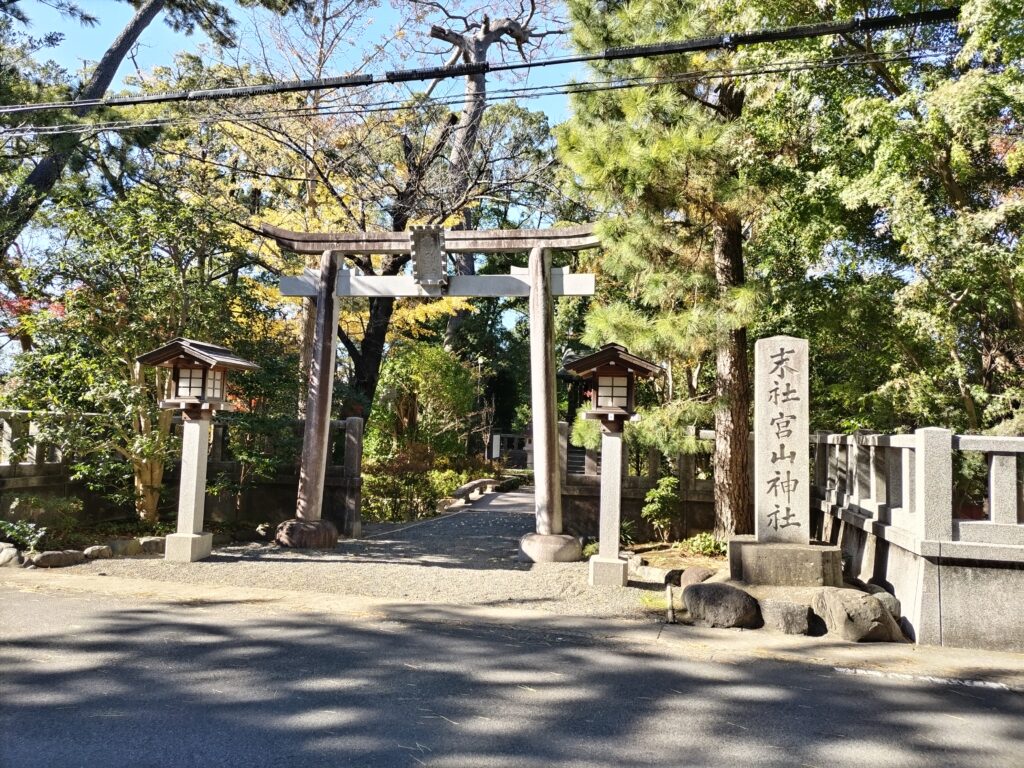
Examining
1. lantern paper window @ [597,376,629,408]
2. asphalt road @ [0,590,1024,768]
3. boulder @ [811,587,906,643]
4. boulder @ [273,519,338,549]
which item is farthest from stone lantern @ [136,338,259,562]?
boulder @ [811,587,906,643]

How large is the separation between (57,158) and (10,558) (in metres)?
6.98

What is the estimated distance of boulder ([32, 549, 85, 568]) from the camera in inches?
317

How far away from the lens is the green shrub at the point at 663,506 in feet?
34.7

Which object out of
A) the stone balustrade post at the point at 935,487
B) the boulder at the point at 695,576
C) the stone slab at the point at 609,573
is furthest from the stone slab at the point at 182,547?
the stone balustrade post at the point at 935,487

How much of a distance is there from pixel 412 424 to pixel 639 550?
11.6m

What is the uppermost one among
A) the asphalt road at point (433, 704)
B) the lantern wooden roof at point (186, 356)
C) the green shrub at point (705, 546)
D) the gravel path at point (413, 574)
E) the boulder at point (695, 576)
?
the lantern wooden roof at point (186, 356)

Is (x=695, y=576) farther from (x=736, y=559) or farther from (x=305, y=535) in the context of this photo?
(x=305, y=535)

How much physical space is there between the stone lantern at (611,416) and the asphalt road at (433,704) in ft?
6.83

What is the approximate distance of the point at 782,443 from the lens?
25.2 ft

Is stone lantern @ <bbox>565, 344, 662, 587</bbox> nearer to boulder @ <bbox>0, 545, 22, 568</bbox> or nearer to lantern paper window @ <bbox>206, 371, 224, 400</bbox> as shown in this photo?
lantern paper window @ <bbox>206, 371, 224, 400</bbox>

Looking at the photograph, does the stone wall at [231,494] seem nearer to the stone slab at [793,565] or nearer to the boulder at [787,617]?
the stone slab at [793,565]

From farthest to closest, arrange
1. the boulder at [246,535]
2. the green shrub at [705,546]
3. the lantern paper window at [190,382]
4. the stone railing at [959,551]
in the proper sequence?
the boulder at [246,535] < the green shrub at [705,546] < the lantern paper window at [190,382] < the stone railing at [959,551]

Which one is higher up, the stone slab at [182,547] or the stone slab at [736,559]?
the stone slab at [736,559]

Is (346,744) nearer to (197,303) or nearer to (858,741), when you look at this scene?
(858,741)
